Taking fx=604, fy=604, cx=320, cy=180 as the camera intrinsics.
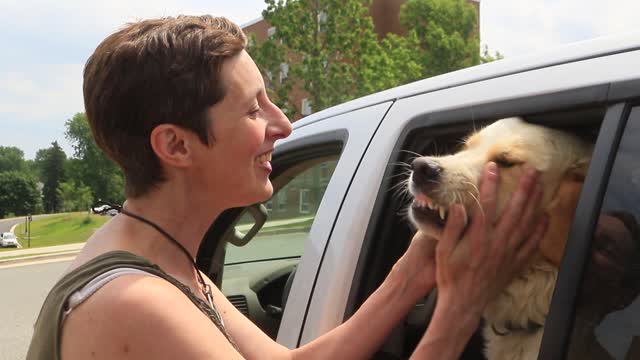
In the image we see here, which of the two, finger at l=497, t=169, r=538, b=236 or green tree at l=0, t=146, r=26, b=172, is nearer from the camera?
finger at l=497, t=169, r=538, b=236

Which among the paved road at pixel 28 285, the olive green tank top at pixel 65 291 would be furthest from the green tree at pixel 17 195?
the olive green tank top at pixel 65 291

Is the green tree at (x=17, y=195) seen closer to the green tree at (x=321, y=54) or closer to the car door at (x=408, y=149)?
the green tree at (x=321, y=54)

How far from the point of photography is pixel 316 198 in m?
2.40

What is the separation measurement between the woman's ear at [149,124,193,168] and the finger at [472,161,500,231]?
26.8 inches

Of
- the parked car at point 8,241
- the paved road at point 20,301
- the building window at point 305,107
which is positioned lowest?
the parked car at point 8,241

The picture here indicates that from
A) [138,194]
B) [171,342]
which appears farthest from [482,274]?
[138,194]

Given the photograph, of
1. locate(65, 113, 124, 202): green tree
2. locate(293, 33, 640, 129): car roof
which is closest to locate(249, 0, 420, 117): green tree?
locate(293, 33, 640, 129): car roof

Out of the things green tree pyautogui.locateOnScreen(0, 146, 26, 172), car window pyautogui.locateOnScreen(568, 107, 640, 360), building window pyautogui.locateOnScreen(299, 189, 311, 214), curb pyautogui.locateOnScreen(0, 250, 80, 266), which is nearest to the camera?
car window pyautogui.locateOnScreen(568, 107, 640, 360)

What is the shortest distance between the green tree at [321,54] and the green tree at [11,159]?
9822cm

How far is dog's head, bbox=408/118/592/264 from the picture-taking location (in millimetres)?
1418

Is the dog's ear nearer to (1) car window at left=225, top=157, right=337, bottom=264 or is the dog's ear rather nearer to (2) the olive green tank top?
(2) the olive green tank top

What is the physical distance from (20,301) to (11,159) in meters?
118

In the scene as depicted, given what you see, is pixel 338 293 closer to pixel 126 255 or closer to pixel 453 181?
pixel 453 181

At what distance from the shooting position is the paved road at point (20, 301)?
8.82m
